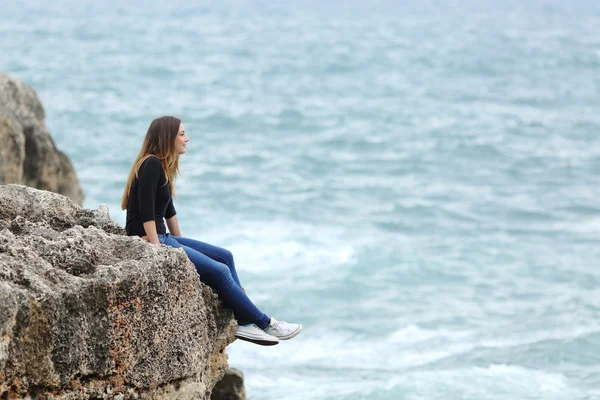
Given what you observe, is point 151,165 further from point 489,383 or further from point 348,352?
point 348,352

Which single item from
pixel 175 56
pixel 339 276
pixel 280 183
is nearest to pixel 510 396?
pixel 339 276

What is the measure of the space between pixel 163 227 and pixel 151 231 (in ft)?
1.06

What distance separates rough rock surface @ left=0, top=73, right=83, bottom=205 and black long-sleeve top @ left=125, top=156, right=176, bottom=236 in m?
5.46

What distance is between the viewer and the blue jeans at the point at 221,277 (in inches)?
241

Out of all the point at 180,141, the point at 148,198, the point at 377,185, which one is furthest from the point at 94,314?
the point at 377,185

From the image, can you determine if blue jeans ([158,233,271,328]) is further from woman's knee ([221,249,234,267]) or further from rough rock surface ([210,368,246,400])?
rough rock surface ([210,368,246,400])

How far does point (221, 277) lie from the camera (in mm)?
6148

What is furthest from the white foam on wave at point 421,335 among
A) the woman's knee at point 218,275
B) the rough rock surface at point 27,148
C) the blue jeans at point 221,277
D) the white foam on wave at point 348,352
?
the woman's knee at point 218,275

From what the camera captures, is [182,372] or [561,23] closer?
[182,372]

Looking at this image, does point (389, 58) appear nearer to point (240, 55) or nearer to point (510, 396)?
point (240, 55)

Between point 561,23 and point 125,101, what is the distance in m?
57.0

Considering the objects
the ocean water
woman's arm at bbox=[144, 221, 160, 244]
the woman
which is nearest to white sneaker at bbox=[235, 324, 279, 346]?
the woman

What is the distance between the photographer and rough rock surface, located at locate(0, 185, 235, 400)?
493 cm

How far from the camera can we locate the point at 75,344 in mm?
5102
